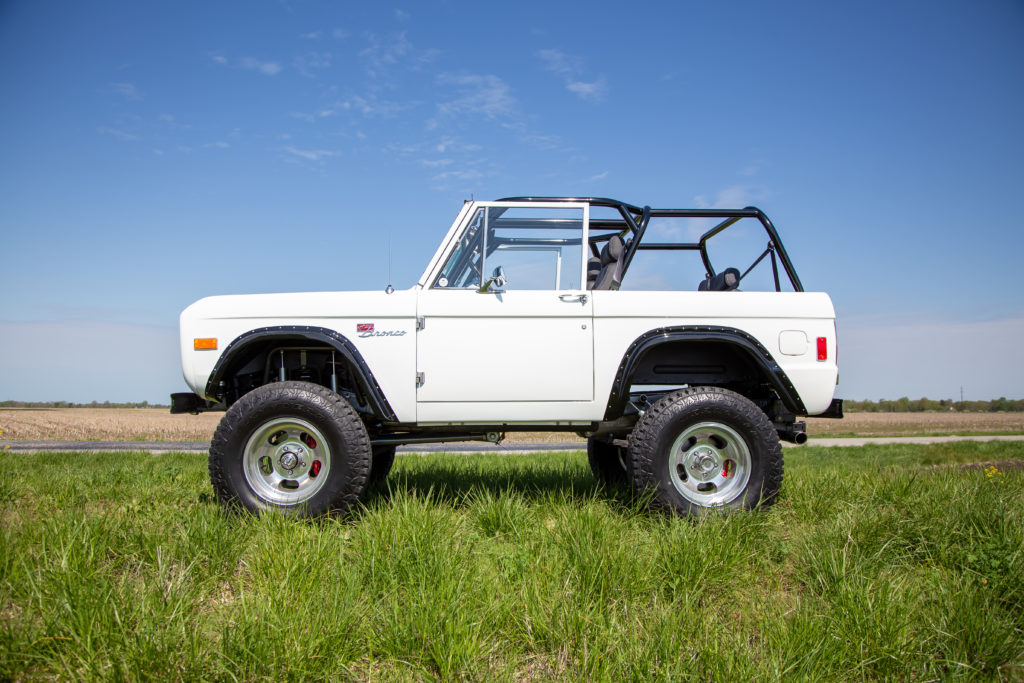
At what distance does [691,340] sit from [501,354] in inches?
51.5

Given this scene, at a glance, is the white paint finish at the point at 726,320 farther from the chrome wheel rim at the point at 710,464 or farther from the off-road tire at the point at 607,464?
the off-road tire at the point at 607,464

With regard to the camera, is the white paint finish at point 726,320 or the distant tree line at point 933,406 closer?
the white paint finish at point 726,320

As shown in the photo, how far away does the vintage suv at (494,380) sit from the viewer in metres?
3.79

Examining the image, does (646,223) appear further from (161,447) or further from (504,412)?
(161,447)

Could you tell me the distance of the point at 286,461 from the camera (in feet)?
12.7

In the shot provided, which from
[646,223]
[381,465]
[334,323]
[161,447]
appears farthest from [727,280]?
[161,447]

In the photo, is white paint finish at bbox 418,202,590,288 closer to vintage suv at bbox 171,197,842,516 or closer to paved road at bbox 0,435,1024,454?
vintage suv at bbox 171,197,842,516

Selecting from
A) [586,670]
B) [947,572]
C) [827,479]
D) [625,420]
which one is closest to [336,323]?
[625,420]

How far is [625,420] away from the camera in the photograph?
4.26 metres

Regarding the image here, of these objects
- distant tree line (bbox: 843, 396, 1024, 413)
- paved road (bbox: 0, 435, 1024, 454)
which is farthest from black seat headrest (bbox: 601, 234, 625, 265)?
distant tree line (bbox: 843, 396, 1024, 413)

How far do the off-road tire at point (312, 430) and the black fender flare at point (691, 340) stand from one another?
5.55ft

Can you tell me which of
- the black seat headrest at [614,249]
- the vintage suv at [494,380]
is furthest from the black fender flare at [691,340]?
the black seat headrest at [614,249]

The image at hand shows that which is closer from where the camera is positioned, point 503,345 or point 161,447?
point 503,345

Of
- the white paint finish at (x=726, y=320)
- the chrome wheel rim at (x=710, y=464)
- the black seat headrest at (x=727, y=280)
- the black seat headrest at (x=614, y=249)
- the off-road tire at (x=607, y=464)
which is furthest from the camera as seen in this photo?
the off-road tire at (x=607, y=464)
